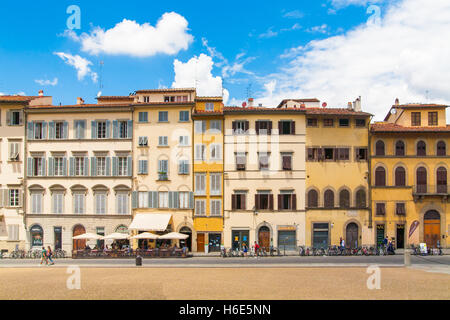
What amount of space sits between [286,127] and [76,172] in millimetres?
21865

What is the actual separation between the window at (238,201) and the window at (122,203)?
10732 mm

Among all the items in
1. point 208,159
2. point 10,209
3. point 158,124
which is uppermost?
point 158,124

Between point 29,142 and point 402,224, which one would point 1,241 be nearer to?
point 29,142

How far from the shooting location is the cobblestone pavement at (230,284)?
2002 cm

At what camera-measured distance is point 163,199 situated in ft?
145

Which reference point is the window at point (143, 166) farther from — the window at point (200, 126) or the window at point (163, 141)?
the window at point (200, 126)

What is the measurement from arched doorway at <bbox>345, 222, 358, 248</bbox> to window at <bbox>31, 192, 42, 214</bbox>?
31.2 meters

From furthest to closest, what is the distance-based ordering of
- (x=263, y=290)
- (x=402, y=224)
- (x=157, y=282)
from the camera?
1. (x=402, y=224)
2. (x=157, y=282)
3. (x=263, y=290)

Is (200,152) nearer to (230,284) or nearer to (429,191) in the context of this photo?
(230,284)

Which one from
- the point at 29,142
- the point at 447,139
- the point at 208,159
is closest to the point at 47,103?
the point at 29,142

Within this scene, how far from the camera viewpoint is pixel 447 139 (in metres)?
44.1

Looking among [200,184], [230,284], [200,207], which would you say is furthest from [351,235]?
[230,284]
